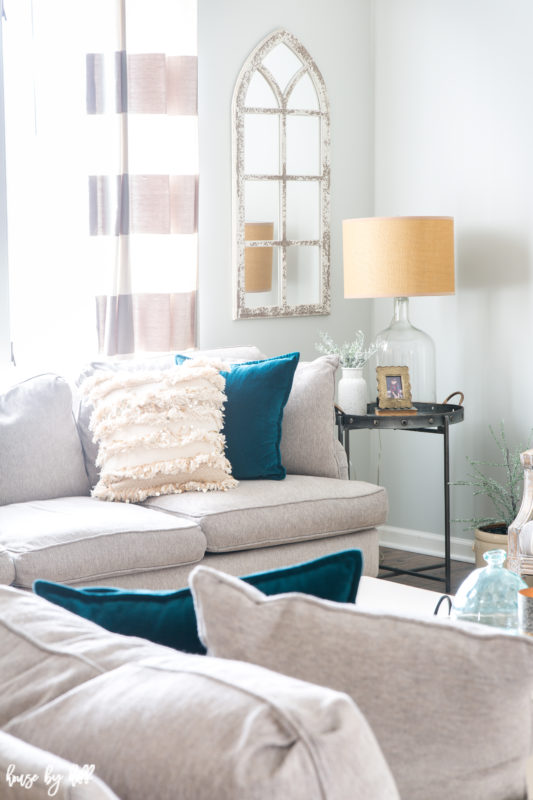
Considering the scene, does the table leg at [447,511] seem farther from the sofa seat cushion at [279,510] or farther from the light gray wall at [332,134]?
the light gray wall at [332,134]

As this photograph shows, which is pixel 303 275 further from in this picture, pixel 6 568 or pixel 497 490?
pixel 6 568

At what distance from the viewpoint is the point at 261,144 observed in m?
4.37

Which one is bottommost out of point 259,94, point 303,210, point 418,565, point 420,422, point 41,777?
point 418,565

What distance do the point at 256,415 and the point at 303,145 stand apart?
1627 millimetres

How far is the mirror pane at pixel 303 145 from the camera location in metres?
4.46

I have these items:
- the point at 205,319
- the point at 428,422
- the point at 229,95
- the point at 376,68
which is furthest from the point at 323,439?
the point at 376,68

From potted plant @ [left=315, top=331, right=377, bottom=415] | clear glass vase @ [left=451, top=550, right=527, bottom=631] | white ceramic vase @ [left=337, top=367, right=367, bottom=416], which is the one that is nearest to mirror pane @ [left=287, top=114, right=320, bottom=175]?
potted plant @ [left=315, top=331, right=377, bottom=415]

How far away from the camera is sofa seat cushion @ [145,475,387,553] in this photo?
10.2 ft

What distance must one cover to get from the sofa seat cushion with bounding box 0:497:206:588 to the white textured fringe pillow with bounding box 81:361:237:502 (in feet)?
0.47

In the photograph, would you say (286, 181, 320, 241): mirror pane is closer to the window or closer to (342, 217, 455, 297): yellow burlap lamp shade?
(342, 217, 455, 297): yellow burlap lamp shade

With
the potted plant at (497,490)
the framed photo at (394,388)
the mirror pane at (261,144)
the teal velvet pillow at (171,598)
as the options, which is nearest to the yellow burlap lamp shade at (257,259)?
the mirror pane at (261,144)

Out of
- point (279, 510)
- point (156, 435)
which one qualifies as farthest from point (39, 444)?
point (279, 510)

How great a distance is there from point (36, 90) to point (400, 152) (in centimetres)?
171

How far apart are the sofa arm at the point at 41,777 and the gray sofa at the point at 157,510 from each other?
1.98m
